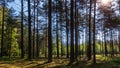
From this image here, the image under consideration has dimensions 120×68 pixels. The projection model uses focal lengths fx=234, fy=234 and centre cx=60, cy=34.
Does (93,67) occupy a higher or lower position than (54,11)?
lower

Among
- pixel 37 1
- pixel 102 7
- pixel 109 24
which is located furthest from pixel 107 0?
pixel 37 1

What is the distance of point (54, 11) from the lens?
45188 millimetres

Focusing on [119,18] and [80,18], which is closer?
[119,18]

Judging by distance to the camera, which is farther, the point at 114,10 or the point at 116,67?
the point at 114,10

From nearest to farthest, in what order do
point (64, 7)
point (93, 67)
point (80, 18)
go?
point (93, 67) → point (64, 7) → point (80, 18)

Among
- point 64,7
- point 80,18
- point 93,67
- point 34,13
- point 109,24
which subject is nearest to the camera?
point 93,67

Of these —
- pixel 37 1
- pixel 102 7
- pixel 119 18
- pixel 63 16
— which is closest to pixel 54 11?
pixel 63 16

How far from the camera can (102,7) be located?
43500 millimetres

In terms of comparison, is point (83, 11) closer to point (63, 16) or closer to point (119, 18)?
point (63, 16)

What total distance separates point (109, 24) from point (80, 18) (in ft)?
22.0

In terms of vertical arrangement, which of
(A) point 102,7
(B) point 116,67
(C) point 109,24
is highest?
(A) point 102,7

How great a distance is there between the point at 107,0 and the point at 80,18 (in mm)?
8172

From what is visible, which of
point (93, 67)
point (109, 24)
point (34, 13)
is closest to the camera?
point (93, 67)

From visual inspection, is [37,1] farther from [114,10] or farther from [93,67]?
[93,67]
